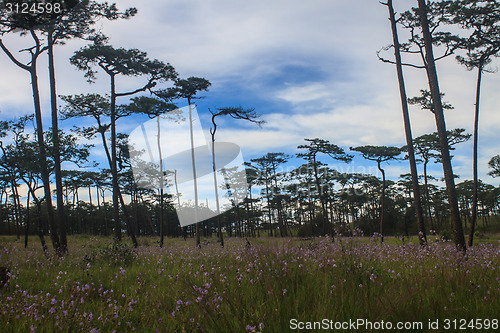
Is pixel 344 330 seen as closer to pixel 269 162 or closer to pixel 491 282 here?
pixel 491 282

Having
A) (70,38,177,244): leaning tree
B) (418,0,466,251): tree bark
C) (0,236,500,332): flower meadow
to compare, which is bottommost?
(0,236,500,332): flower meadow

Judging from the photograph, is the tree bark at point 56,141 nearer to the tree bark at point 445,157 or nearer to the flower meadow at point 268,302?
the flower meadow at point 268,302

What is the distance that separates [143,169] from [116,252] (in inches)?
1215

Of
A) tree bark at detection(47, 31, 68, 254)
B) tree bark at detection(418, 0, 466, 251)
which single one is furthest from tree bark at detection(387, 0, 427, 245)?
tree bark at detection(47, 31, 68, 254)

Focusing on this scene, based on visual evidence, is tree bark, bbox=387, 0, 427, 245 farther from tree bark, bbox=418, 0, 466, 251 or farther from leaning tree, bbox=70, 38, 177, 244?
leaning tree, bbox=70, 38, 177, 244

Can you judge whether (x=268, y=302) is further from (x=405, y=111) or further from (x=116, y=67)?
(x=116, y=67)

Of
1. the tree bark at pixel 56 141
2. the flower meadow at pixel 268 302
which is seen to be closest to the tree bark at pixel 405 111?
the flower meadow at pixel 268 302

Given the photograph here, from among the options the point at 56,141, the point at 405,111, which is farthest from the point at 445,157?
the point at 56,141

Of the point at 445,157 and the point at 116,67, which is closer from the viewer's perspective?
the point at 445,157

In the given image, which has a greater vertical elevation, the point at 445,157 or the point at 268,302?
the point at 445,157

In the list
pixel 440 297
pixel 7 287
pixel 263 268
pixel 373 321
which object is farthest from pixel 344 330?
pixel 7 287

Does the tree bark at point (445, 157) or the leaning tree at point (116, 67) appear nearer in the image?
the tree bark at point (445, 157)

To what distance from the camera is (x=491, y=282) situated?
4.32 m

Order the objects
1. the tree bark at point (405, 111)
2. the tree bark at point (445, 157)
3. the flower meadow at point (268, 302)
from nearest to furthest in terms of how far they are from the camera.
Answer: the flower meadow at point (268, 302) → the tree bark at point (445, 157) → the tree bark at point (405, 111)
